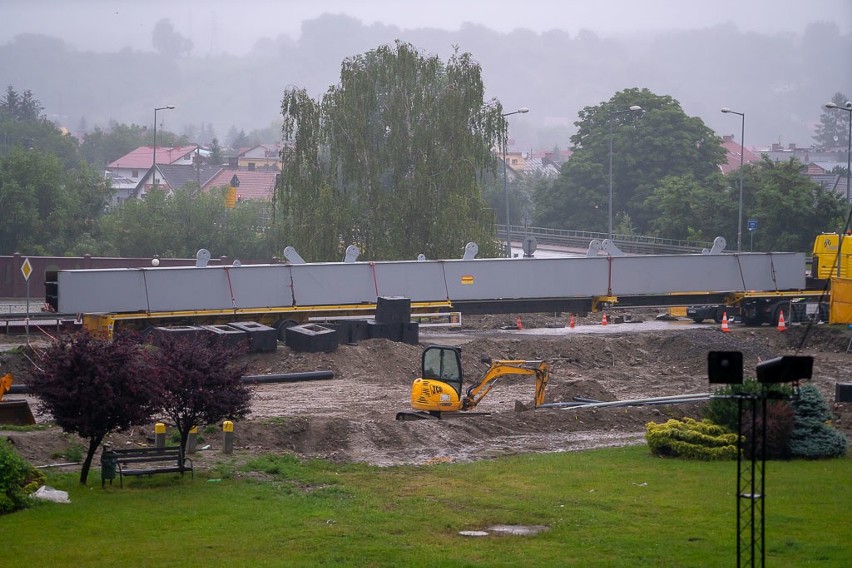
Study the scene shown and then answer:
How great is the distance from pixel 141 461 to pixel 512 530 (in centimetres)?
650

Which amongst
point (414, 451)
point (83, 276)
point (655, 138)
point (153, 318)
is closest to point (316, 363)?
point (153, 318)

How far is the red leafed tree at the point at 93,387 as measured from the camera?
1575 centimetres

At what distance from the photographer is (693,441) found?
18.9 m

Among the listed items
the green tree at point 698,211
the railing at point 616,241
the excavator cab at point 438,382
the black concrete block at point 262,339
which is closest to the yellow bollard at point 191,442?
the excavator cab at point 438,382

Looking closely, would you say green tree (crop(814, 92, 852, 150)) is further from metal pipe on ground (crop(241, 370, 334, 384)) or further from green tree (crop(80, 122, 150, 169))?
metal pipe on ground (crop(241, 370, 334, 384))

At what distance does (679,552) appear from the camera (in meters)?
12.3

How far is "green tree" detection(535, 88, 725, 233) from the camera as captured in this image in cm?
8381

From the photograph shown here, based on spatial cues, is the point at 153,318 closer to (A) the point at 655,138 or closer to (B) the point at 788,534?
(B) the point at 788,534

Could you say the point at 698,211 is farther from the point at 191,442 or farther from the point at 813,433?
the point at 191,442

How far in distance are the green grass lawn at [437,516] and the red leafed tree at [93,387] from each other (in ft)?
A: 3.73

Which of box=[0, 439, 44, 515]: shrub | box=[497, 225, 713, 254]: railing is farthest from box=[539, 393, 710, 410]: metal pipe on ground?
box=[497, 225, 713, 254]: railing

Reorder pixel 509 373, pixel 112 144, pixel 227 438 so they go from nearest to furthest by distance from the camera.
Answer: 1. pixel 227 438
2. pixel 509 373
3. pixel 112 144

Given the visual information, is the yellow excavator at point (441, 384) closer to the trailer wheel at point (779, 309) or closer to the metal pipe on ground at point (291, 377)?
the metal pipe on ground at point (291, 377)

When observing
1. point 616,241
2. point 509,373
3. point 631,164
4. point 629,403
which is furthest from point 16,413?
point 631,164
